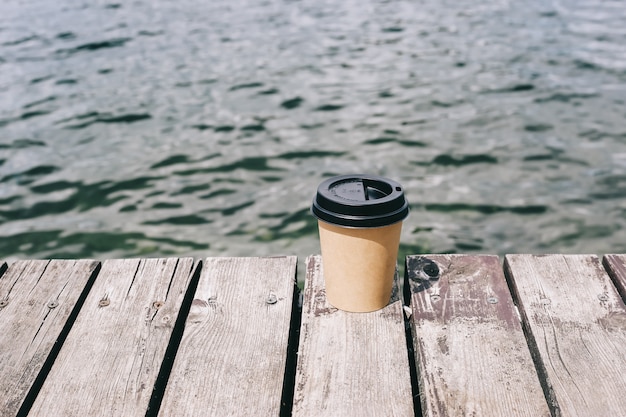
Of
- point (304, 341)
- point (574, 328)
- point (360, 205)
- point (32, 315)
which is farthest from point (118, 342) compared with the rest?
point (574, 328)

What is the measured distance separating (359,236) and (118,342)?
795mm

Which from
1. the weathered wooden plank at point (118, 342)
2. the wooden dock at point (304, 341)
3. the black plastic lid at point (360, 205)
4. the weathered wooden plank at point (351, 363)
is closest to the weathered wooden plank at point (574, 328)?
the wooden dock at point (304, 341)

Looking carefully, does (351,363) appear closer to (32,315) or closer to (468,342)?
(468,342)

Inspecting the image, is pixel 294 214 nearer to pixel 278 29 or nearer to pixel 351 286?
pixel 351 286

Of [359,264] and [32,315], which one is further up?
[359,264]

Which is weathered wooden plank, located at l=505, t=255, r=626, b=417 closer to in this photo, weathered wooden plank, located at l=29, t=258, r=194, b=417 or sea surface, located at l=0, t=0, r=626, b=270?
weathered wooden plank, located at l=29, t=258, r=194, b=417

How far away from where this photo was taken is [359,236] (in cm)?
171

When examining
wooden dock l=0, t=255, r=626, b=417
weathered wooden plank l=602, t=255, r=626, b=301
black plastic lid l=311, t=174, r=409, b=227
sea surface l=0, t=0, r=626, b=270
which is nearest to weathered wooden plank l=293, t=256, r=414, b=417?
wooden dock l=0, t=255, r=626, b=417

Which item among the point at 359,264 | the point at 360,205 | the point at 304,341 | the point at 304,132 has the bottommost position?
the point at 304,132

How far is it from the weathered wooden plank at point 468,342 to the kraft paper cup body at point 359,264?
0.15 meters

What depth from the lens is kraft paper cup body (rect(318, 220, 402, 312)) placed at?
1.72 m

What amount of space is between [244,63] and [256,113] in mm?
1946

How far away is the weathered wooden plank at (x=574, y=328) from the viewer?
1504 mm

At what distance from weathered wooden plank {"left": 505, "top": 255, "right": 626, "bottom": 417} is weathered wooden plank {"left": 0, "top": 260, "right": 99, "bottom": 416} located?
1424mm
